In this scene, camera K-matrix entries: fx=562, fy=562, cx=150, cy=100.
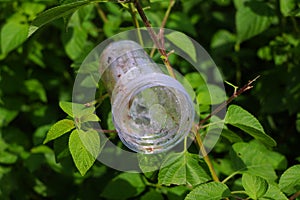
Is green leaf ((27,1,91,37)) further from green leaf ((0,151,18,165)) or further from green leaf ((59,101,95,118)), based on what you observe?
green leaf ((0,151,18,165))

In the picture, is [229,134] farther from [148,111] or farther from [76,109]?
[76,109]

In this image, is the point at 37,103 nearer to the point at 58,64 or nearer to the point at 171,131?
the point at 58,64

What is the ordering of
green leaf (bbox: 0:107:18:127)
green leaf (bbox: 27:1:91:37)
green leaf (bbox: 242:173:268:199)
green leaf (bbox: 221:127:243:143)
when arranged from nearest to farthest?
green leaf (bbox: 27:1:91:37), green leaf (bbox: 242:173:268:199), green leaf (bbox: 221:127:243:143), green leaf (bbox: 0:107:18:127)

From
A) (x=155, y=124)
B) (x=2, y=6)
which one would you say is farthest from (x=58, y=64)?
(x=155, y=124)

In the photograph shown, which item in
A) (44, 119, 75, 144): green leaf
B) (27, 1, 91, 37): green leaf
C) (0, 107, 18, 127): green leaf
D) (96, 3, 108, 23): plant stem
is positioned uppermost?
(27, 1, 91, 37): green leaf

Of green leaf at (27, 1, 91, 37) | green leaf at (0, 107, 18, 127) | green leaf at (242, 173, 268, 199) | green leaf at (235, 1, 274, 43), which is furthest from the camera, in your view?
green leaf at (0, 107, 18, 127)

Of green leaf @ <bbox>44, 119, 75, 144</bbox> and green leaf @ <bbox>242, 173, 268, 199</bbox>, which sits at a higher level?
green leaf @ <bbox>44, 119, 75, 144</bbox>

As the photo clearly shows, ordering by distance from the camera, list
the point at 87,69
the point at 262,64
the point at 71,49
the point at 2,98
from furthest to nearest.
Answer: the point at 262,64, the point at 2,98, the point at 71,49, the point at 87,69

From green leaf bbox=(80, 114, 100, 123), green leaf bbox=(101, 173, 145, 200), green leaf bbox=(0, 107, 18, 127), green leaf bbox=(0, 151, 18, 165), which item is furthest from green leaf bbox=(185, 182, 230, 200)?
green leaf bbox=(0, 107, 18, 127)
